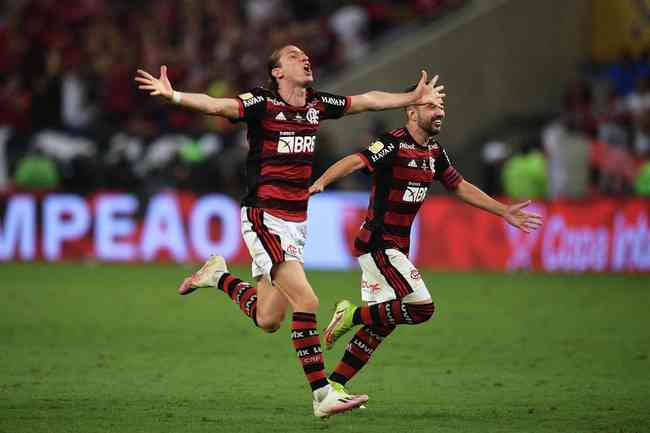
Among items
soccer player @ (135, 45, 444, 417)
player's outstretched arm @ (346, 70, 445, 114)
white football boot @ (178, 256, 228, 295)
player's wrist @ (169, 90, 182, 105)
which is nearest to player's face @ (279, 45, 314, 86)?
soccer player @ (135, 45, 444, 417)

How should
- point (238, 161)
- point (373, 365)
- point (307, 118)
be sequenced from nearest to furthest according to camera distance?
point (307, 118), point (373, 365), point (238, 161)

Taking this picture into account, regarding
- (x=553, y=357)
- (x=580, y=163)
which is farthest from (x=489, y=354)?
(x=580, y=163)

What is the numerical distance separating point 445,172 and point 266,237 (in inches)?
65.3

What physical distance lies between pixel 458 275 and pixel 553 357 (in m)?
8.21

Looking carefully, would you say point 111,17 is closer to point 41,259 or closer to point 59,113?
point 59,113

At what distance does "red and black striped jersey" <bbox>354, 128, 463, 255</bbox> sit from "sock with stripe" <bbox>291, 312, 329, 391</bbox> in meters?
1.06

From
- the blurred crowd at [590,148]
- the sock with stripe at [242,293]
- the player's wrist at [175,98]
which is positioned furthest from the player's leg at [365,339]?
the blurred crowd at [590,148]

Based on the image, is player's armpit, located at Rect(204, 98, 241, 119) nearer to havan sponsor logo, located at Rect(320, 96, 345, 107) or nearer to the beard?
havan sponsor logo, located at Rect(320, 96, 345, 107)

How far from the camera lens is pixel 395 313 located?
858 cm

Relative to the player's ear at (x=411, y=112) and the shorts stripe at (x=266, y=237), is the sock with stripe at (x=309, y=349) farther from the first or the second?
the player's ear at (x=411, y=112)

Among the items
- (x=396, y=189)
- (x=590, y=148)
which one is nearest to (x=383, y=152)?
(x=396, y=189)

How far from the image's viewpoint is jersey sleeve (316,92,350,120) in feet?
28.1

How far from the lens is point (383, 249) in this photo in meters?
8.77

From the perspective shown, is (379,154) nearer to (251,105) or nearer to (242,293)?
(251,105)
